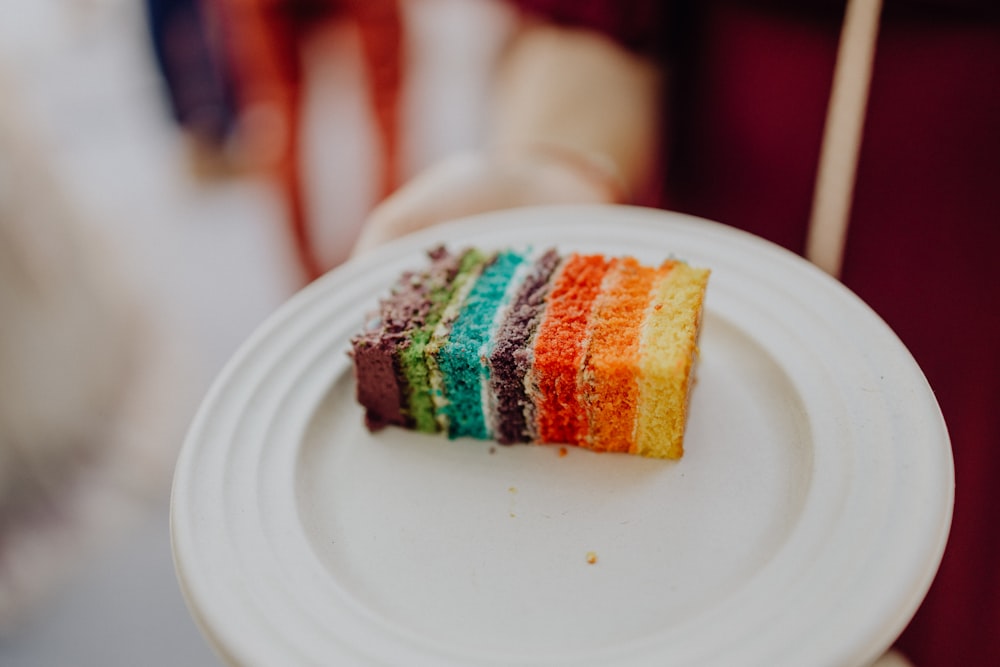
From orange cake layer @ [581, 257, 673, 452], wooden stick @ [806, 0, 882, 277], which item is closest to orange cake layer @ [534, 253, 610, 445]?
orange cake layer @ [581, 257, 673, 452]

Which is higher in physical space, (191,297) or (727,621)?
(727,621)


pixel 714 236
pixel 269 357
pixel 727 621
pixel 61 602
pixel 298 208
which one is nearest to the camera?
pixel 727 621

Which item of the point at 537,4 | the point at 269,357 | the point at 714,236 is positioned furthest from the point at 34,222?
the point at 714,236

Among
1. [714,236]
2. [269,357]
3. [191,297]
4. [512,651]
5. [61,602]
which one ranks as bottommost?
[61,602]

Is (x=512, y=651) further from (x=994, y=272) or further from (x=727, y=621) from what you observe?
(x=994, y=272)

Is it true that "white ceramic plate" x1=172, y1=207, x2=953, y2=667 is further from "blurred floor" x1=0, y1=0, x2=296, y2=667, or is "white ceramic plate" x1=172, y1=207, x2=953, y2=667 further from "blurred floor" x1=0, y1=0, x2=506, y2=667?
"blurred floor" x1=0, y1=0, x2=506, y2=667

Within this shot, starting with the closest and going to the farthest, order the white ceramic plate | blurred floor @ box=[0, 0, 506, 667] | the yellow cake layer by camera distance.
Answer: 1. the white ceramic plate
2. the yellow cake layer
3. blurred floor @ box=[0, 0, 506, 667]

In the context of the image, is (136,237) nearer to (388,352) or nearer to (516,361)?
(388,352)

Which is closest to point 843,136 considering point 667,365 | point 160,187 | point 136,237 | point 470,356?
point 667,365
